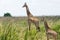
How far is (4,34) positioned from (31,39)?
0.48m

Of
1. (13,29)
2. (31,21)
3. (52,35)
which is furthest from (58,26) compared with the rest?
(13,29)

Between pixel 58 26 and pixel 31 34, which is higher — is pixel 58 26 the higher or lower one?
the lower one

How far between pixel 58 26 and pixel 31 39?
20.8 feet

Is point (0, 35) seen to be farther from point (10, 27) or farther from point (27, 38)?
point (27, 38)

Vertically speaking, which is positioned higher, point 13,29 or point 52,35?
point 13,29

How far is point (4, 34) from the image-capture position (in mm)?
4445

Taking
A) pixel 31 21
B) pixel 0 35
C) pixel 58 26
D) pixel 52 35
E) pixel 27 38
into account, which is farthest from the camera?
pixel 31 21

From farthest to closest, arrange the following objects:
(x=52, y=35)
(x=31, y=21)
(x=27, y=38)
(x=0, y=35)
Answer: (x=31, y=21)
(x=52, y=35)
(x=0, y=35)
(x=27, y=38)

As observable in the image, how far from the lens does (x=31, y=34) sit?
452 cm

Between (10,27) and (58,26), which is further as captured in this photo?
(58,26)

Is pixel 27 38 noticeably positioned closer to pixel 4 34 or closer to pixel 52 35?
pixel 4 34

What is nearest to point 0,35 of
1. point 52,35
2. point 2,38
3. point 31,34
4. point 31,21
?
point 2,38

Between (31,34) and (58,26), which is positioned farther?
(58,26)

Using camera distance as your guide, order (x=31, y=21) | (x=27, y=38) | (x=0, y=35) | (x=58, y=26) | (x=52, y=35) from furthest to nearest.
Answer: (x=31, y=21) → (x=58, y=26) → (x=52, y=35) → (x=0, y=35) → (x=27, y=38)
